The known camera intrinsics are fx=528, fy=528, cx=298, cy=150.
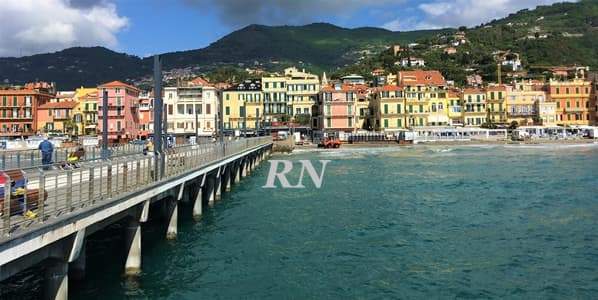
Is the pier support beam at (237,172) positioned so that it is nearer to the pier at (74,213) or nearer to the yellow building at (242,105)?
the pier at (74,213)

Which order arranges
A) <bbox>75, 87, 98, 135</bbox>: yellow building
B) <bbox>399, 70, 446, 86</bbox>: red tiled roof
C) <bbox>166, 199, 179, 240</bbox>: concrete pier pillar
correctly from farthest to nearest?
<bbox>399, 70, 446, 86</bbox>: red tiled roof
<bbox>75, 87, 98, 135</bbox>: yellow building
<bbox>166, 199, 179, 240</bbox>: concrete pier pillar

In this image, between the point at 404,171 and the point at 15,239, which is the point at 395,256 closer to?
the point at 15,239

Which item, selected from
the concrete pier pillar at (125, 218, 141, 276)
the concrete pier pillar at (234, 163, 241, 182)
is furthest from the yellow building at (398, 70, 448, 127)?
the concrete pier pillar at (125, 218, 141, 276)

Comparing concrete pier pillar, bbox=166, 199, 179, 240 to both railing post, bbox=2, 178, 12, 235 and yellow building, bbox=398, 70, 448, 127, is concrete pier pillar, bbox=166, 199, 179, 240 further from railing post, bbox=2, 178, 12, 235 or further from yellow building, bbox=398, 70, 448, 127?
yellow building, bbox=398, 70, 448, 127

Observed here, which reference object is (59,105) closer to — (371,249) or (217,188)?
(217,188)

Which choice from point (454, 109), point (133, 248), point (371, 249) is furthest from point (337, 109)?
point (133, 248)

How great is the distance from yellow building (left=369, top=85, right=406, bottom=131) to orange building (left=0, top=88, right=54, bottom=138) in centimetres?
6927

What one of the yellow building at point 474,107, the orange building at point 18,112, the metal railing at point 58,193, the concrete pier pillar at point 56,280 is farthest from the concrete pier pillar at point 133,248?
the yellow building at point 474,107

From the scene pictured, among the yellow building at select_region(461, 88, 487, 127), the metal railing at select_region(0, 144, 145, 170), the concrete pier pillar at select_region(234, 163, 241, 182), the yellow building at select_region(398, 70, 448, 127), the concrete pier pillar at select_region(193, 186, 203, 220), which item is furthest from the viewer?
the yellow building at select_region(461, 88, 487, 127)

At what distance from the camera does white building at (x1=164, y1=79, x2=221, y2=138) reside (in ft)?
337

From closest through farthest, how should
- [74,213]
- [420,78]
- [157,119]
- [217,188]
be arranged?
1. [74,213]
2. [157,119]
3. [217,188]
4. [420,78]

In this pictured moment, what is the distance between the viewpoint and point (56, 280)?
12125 mm

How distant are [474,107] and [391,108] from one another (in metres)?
20.6

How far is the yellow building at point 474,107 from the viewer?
115 metres
